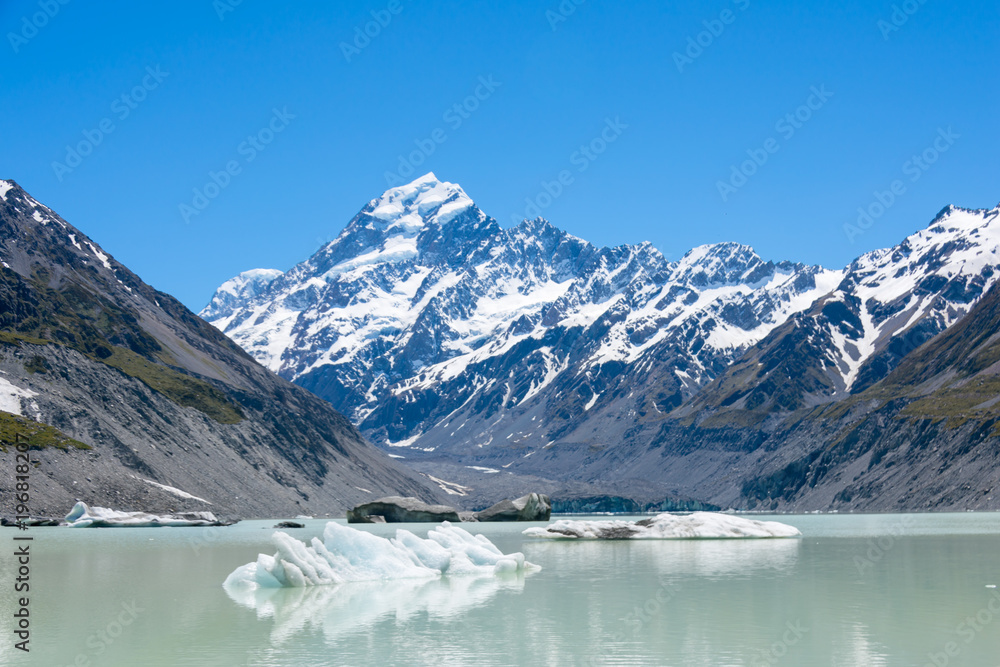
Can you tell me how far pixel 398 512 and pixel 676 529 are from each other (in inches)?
2786

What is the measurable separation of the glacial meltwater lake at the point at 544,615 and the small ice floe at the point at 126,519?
5264 centimetres

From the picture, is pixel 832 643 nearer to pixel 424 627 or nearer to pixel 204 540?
pixel 424 627

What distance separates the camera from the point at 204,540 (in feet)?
315

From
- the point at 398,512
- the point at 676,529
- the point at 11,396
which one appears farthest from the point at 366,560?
the point at 11,396

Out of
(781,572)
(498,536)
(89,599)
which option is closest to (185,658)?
(89,599)

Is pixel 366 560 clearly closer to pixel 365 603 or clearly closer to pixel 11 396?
pixel 365 603

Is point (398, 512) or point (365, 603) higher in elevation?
point (398, 512)

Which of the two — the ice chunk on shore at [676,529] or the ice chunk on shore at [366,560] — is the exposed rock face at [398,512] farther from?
the ice chunk on shore at [366,560]

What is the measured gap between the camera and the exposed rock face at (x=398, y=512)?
530 feet

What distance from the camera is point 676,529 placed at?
102m

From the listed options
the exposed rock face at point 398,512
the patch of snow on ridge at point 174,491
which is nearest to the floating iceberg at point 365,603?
the patch of snow on ridge at point 174,491

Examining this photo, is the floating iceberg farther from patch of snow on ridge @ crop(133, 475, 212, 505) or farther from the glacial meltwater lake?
patch of snow on ridge @ crop(133, 475, 212, 505)

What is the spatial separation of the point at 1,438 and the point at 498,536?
68.0 m

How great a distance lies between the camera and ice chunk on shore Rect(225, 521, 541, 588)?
5022 cm
